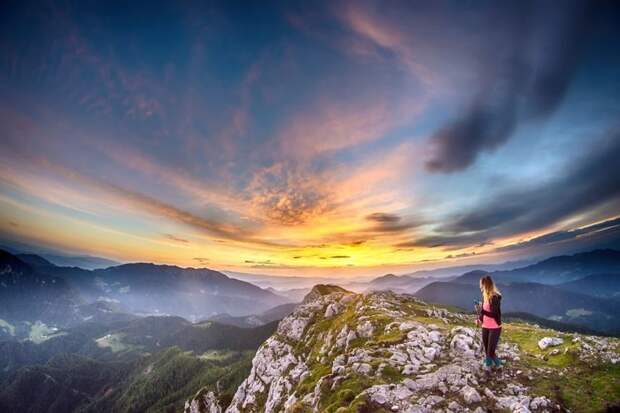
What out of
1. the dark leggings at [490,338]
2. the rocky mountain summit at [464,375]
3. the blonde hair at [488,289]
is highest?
the blonde hair at [488,289]

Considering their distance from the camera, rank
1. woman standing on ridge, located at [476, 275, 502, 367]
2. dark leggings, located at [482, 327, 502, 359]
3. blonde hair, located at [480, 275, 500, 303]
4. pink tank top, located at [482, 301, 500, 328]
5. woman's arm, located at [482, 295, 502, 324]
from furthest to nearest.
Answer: dark leggings, located at [482, 327, 502, 359], pink tank top, located at [482, 301, 500, 328], blonde hair, located at [480, 275, 500, 303], woman standing on ridge, located at [476, 275, 502, 367], woman's arm, located at [482, 295, 502, 324]

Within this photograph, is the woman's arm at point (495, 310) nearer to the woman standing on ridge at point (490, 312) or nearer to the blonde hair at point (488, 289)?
the woman standing on ridge at point (490, 312)

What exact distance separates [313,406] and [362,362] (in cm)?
869

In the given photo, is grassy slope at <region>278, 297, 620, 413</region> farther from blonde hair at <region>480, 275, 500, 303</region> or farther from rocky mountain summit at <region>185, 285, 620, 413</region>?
blonde hair at <region>480, 275, 500, 303</region>

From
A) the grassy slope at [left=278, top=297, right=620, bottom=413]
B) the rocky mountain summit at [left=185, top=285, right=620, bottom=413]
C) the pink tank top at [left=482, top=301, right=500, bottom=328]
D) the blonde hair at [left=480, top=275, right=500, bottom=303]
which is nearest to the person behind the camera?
the blonde hair at [left=480, top=275, right=500, bottom=303]

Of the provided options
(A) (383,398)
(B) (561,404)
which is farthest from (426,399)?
(B) (561,404)

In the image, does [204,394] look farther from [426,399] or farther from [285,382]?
[426,399]

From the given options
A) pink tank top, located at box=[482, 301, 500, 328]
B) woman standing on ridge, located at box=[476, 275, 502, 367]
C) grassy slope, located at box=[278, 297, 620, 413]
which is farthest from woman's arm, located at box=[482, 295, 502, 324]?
grassy slope, located at box=[278, 297, 620, 413]

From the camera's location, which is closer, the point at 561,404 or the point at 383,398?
the point at 561,404

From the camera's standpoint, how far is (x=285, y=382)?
7050 centimetres

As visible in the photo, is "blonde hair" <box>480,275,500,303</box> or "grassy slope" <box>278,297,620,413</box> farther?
"grassy slope" <box>278,297,620,413</box>

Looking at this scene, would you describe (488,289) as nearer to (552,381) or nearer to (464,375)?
(464,375)

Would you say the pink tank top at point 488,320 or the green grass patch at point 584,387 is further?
the green grass patch at point 584,387

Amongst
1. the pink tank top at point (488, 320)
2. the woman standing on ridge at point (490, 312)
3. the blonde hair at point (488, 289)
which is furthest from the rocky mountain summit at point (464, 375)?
the blonde hair at point (488, 289)
